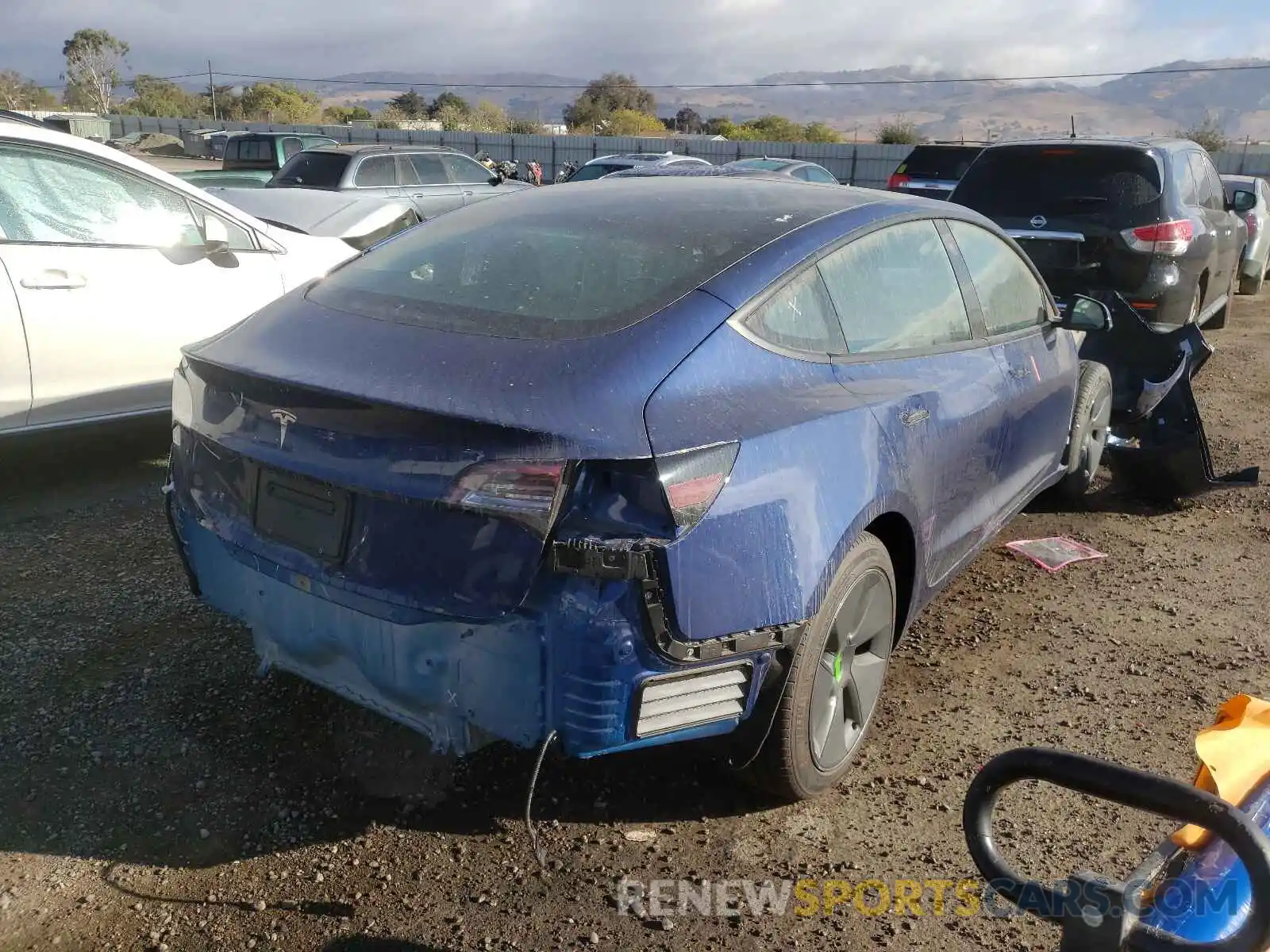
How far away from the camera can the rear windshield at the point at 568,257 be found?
2615 mm

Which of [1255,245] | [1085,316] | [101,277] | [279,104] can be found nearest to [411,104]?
[279,104]

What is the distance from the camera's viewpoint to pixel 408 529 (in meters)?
2.24

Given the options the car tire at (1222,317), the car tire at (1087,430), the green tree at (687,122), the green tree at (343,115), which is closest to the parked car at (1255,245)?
the car tire at (1222,317)

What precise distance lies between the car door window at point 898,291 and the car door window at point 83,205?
351cm

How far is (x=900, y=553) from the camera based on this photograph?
10.0ft

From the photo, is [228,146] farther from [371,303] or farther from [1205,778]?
[1205,778]

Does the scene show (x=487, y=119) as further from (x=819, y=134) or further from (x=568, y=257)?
(x=568, y=257)

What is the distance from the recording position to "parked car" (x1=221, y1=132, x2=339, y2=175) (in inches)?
670

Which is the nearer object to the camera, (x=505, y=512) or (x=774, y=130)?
(x=505, y=512)

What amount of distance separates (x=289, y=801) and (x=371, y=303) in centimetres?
134

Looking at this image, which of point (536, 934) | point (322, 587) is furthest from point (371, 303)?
point (536, 934)

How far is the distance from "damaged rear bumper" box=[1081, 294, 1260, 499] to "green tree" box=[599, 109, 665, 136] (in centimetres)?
5118

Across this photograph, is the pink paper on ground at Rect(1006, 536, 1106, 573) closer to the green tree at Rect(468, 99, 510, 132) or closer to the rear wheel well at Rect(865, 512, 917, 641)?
the rear wheel well at Rect(865, 512, 917, 641)

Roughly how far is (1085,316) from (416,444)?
3366 millimetres
